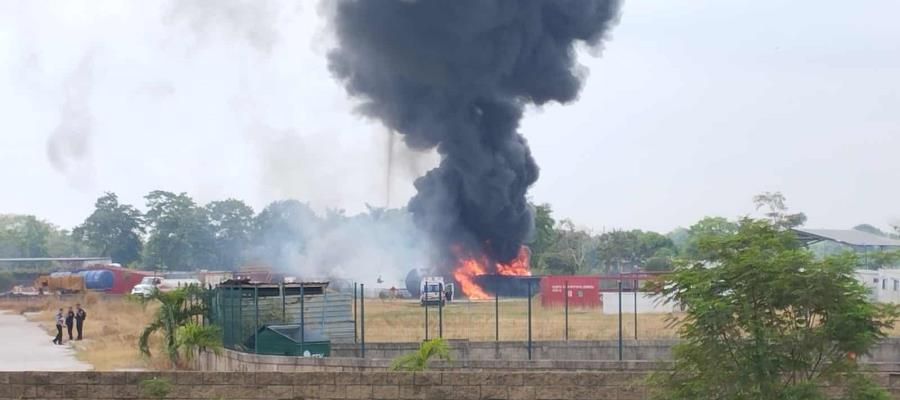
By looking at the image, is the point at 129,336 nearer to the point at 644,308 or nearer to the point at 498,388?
the point at 644,308

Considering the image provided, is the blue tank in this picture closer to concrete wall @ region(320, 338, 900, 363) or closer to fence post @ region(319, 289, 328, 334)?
fence post @ region(319, 289, 328, 334)

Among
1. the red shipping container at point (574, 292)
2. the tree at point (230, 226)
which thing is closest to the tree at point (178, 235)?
the tree at point (230, 226)

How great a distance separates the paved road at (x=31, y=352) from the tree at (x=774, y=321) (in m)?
25.1

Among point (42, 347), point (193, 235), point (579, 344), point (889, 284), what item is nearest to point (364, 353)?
point (579, 344)

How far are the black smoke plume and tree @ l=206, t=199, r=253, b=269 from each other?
273ft

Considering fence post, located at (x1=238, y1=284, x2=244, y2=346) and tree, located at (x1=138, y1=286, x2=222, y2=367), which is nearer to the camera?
fence post, located at (x1=238, y1=284, x2=244, y2=346)

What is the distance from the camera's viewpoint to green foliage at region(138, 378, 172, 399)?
55.4 ft

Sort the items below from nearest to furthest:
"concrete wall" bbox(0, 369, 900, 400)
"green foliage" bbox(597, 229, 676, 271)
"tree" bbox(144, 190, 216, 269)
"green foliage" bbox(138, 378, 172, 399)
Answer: "concrete wall" bbox(0, 369, 900, 400) → "green foliage" bbox(138, 378, 172, 399) → "green foliage" bbox(597, 229, 676, 271) → "tree" bbox(144, 190, 216, 269)

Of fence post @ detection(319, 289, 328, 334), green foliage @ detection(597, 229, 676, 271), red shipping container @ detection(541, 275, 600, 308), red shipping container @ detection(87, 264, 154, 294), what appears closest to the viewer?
fence post @ detection(319, 289, 328, 334)

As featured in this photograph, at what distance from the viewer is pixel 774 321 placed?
1355cm

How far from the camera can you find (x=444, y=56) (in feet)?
225

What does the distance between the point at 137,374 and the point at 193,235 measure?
14040 centimetres

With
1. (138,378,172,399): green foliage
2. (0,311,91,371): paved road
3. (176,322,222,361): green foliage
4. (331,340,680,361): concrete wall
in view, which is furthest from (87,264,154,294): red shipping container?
(138,378,172,399): green foliage

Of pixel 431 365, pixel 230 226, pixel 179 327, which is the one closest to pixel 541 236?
pixel 230 226
